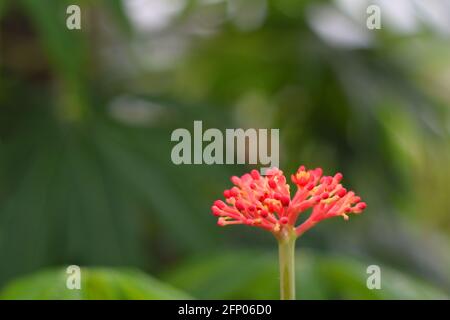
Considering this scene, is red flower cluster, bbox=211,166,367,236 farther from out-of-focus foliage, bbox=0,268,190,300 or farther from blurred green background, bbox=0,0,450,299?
blurred green background, bbox=0,0,450,299

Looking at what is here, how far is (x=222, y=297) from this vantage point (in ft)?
1.59

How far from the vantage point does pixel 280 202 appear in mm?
275

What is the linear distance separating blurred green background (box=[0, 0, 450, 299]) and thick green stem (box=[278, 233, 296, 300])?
26 cm

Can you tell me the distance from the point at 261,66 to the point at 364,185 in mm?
211

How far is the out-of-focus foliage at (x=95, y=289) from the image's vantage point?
350mm

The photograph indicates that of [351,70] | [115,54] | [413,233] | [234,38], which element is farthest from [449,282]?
[115,54]

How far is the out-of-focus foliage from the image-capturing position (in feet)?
1.15
